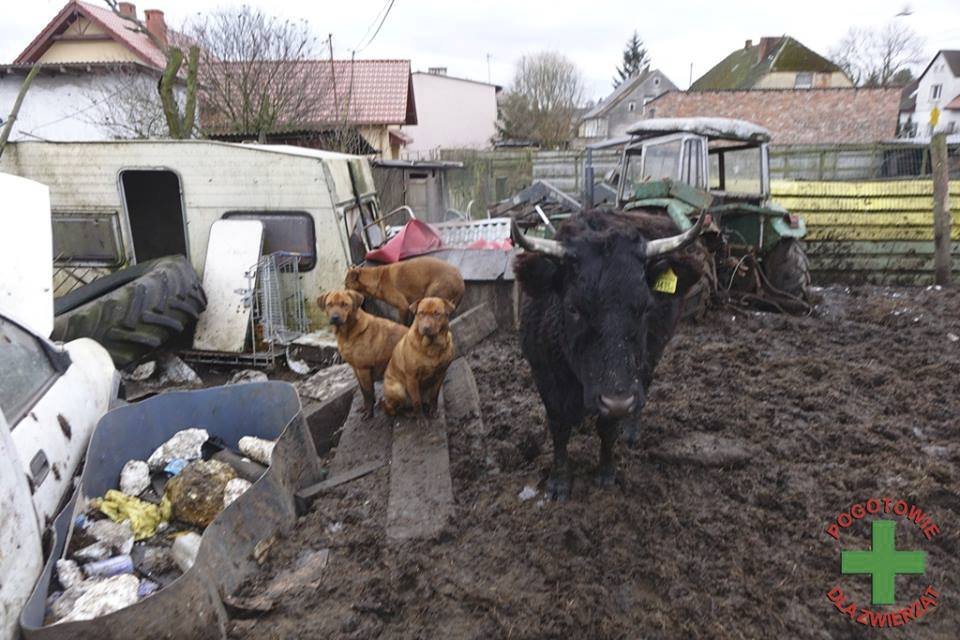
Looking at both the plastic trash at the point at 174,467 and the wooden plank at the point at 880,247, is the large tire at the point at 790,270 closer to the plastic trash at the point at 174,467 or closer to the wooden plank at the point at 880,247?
the wooden plank at the point at 880,247

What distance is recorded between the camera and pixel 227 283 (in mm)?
7238

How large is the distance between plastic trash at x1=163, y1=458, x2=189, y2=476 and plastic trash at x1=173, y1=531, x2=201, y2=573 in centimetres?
72

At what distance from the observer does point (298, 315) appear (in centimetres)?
762

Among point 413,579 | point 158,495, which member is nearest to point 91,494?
point 158,495

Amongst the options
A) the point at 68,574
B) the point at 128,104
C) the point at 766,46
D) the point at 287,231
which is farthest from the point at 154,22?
the point at 766,46

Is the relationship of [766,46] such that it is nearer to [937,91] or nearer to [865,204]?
[937,91]

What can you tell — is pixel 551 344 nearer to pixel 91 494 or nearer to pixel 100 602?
pixel 100 602

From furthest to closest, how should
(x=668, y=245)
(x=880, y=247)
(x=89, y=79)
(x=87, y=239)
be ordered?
(x=89, y=79), (x=880, y=247), (x=87, y=239), (x=668, y=245)

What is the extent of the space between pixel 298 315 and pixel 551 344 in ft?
15.9

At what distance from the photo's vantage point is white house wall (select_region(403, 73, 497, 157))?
37125 millimetres

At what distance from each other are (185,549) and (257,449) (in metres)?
1.02

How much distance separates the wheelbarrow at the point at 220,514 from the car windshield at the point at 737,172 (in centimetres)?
753

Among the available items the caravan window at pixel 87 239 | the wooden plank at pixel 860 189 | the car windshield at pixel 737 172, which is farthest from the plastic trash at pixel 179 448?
the wooden plank at pixel 860 189

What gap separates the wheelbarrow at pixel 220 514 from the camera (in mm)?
2297
